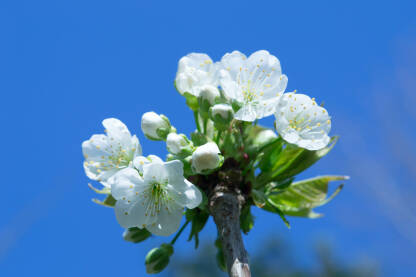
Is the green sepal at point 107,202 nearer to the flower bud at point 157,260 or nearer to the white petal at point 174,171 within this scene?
the flower bud at point 157,260

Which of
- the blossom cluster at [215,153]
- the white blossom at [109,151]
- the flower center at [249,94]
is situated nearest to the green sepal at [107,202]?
the blossom cluster at [215,153]

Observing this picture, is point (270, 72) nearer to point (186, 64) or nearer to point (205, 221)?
point (186, 64)

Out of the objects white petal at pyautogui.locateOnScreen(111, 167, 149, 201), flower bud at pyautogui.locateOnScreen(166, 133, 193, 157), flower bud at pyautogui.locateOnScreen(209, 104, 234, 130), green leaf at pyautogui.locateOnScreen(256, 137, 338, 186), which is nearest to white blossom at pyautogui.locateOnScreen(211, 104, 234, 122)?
flower bud at pyautogui.locateOnScreen(209, 104, 234, 130)

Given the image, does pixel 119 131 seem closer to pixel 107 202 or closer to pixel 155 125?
pixel 155 125

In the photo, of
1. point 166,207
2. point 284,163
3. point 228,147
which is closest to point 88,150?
point 166,207

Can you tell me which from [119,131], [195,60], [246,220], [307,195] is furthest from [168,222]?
[195,60]

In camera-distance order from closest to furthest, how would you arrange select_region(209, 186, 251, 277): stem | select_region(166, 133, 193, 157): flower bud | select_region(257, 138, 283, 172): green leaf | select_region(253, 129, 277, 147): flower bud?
select_region(209, 186, 251, 277): stem → select_region(166, 133, 193, 157): flower bud → select_region(257, 138, 283, 172): green leaf → select_region(253, 129, 277, 147): flower bud

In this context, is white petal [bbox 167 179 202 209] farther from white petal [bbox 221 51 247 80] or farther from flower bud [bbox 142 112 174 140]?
white petal [bbox 221 51 247 80]
